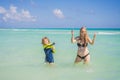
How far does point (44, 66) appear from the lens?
794cm

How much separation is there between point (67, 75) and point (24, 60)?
8.67 ft

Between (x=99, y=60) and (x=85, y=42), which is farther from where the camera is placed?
(x=99, y=60)

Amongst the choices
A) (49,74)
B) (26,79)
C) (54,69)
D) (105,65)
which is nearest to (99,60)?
(105,65)

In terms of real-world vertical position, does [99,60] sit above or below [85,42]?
below

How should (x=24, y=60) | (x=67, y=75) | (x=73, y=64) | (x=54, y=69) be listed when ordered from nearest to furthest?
(x=67, y=75) → (x=54, y=69) → (x=73, y=64) → (x=24, y=60)

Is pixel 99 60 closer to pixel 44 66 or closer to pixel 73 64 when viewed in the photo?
pixel 73 64

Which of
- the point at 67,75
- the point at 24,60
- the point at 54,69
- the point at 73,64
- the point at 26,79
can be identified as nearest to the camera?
the point at 26,79

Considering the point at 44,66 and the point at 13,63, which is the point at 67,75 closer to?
the point at 44,66

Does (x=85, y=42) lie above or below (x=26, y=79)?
above

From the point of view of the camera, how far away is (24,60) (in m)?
9.08

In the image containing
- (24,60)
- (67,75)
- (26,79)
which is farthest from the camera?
(24,60)

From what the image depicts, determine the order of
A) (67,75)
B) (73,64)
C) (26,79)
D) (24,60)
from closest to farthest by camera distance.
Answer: (26,79)
(67,75)
(73,64)
(24,60)

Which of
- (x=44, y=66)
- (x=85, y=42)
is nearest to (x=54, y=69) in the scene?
(x=44, y=66)

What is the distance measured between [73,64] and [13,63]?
1784 mm
